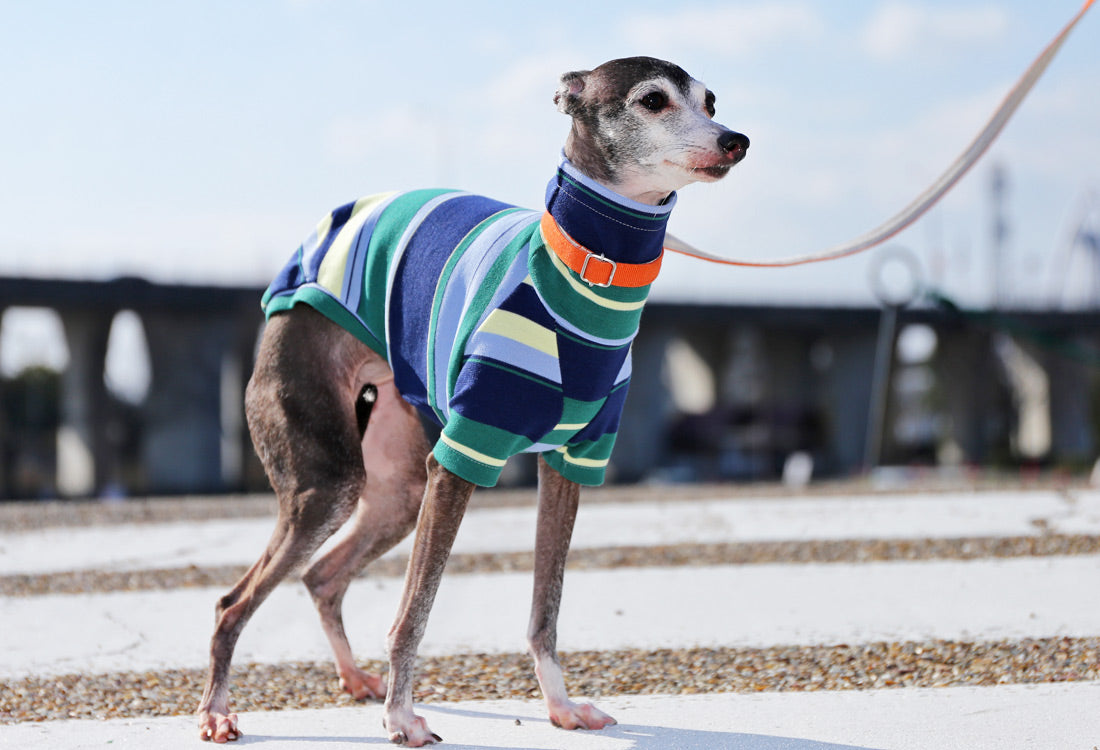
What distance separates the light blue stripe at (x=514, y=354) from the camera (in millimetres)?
3725

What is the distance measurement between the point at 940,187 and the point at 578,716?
2.57 metres

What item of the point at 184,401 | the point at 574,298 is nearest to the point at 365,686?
the point at 574,298

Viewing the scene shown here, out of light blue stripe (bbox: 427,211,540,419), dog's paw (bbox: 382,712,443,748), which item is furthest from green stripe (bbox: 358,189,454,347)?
dog's paw (bbox: 382,712,443,748)

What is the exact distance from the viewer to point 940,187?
15.9ft

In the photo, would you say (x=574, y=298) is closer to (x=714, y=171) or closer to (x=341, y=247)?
(x=714, y=171)

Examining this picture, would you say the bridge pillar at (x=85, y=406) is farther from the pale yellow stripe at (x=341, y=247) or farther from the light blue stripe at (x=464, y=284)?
the light blue stripe at (x=464, y=284)

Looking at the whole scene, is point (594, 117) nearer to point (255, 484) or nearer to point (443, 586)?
point (443, 586)

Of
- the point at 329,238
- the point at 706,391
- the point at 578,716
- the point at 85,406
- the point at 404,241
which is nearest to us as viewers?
the point at 578,716

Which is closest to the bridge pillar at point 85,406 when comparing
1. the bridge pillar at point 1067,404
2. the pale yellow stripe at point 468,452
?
the pale yellow stripe at point 468,452

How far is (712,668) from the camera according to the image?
15.5 feet

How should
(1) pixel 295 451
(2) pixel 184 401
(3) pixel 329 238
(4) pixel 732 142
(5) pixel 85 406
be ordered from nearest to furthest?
(4) pixel 732 142 < (1) pixel 295 451 < (3) pixel 329 238 < (5) pixel 85 406 < (2) pixel 184 401

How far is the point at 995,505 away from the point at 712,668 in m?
5.23

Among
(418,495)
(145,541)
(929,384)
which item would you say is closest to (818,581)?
(418,495)

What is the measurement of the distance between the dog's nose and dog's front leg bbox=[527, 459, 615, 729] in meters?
1.25
